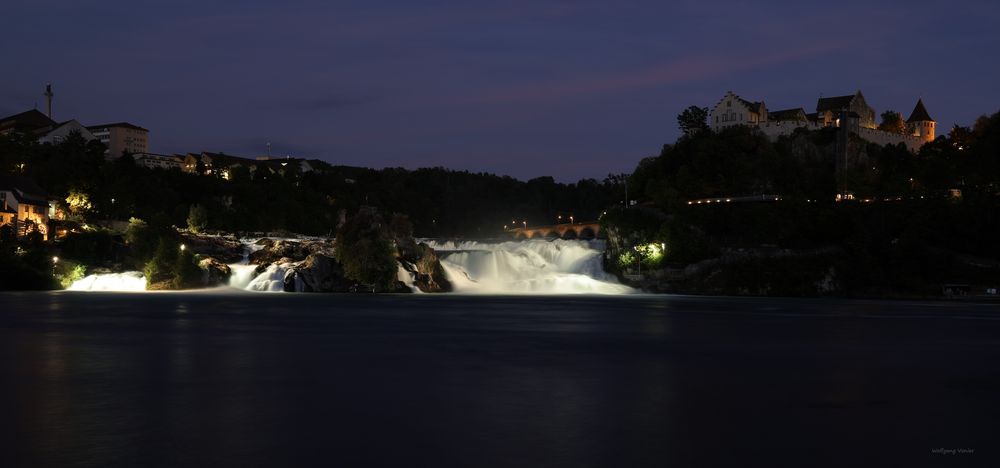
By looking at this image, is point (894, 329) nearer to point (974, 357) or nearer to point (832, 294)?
point (974, 357)

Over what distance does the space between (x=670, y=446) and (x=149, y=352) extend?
17264mm

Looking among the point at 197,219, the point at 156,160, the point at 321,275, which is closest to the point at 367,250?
the point at 321,275

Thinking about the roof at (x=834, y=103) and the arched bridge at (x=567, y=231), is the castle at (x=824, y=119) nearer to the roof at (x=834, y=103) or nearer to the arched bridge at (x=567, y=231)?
the roof at (x=834, y=103)

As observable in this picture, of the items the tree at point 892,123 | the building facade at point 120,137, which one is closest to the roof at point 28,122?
the building facade at point 120,137

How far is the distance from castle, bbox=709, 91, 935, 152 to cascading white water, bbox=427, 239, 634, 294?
29.7 m

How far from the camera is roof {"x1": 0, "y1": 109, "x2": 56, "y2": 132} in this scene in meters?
113

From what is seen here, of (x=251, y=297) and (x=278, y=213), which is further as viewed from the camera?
(x=278, y=213)

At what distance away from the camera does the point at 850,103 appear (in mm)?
91188

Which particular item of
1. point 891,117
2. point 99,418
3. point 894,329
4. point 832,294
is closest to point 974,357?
point 894,329

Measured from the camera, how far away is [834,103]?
9388 centimetres

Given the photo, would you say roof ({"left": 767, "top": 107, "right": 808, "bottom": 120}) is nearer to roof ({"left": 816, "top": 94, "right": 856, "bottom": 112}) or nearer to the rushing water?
roof ({"left": 816, "top": 94, "right": 856, "bottom": 112})

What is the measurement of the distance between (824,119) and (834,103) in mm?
3190

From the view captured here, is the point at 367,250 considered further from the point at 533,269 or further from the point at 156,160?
the point at 156,160

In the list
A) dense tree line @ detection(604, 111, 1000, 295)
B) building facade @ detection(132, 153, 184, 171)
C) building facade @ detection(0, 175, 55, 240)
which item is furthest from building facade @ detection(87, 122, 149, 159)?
dense tree line @ detection(604, 111, 1000, 295)
